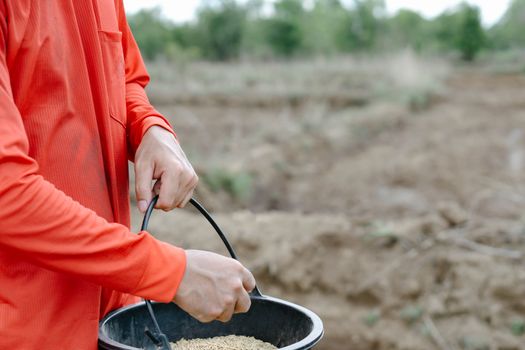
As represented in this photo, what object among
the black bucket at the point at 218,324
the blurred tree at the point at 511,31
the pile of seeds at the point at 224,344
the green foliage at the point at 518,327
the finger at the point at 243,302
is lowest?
the blurred tree at the point at 511,31

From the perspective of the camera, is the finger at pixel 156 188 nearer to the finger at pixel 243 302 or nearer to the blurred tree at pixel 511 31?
the finger at pixel 243 302

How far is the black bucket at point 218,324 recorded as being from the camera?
5.20 feet

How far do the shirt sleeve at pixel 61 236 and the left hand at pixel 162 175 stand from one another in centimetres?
24

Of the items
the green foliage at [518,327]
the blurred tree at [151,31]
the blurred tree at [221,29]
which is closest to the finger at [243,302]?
the green foliage at [518,327]

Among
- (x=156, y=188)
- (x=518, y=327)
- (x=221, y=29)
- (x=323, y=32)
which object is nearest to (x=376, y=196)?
(x=518, y=327)

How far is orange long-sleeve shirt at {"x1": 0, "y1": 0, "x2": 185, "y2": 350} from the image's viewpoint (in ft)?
4.05

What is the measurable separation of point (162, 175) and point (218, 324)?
416 mm

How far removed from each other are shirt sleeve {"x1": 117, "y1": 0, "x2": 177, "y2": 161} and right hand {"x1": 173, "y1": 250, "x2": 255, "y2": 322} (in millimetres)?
440

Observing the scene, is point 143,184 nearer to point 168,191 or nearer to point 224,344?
point 168,191

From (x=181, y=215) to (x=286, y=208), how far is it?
185 cm

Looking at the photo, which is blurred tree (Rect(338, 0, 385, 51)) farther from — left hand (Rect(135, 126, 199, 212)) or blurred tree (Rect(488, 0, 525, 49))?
left hand (Rect(135, 126, 199, 212))

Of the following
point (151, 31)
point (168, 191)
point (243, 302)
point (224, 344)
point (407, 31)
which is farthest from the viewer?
point (407, 31)

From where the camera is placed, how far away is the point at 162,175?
157cm

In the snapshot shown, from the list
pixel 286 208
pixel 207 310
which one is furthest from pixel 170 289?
pixel 286 208
